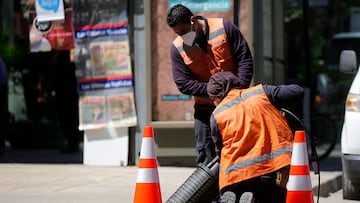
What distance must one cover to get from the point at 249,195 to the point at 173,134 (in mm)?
5093

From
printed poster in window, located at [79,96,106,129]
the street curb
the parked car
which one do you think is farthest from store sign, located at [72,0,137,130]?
the parked car

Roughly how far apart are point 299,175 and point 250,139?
0.50m

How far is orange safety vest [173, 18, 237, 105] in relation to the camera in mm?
7168

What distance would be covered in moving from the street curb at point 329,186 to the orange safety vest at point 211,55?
2468 millimetres

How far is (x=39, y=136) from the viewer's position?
15.0 metres

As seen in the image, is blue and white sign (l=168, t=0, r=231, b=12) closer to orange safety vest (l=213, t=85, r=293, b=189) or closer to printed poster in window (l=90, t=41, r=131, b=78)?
printed poster in window (l=90, t=41, r=131, b=78)

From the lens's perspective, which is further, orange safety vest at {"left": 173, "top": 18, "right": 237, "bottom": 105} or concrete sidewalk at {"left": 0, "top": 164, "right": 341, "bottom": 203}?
concrete sidewalk at {"left": 0, "top": 164, "right": 341, "bottom": 203}

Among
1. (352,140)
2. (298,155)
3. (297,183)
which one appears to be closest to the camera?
(298,155)

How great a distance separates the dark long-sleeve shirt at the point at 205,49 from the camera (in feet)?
23.4

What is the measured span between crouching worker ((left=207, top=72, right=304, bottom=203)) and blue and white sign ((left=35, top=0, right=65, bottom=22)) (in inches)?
225

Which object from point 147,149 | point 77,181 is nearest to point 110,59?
point 77,181

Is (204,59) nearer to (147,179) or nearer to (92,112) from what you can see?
(147,179)

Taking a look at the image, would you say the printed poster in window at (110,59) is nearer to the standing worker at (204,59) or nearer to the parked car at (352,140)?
the parked car at (352,140)

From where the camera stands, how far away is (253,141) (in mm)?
5922
